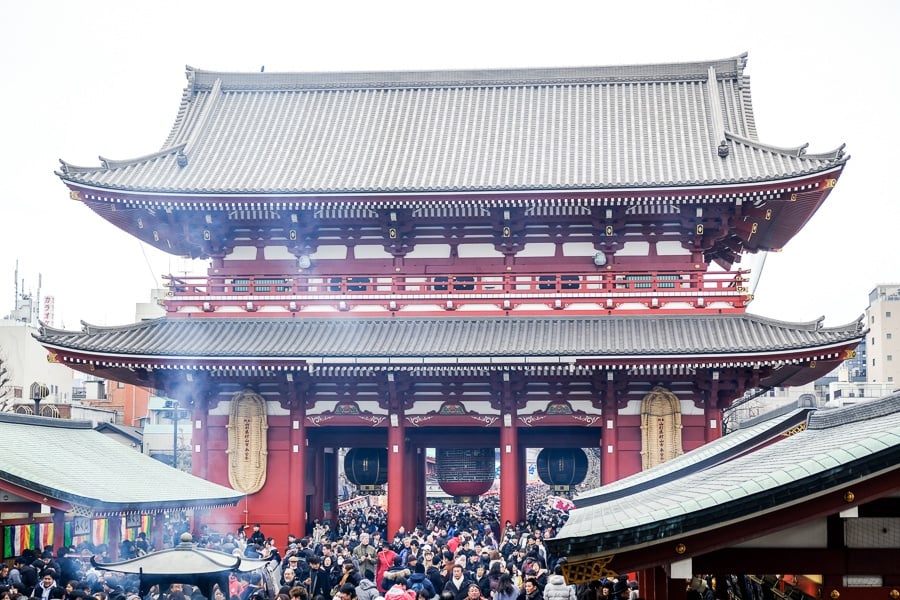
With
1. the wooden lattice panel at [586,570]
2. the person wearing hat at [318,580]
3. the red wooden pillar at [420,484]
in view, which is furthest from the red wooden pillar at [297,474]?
the wooden lattice panel at [586,570]

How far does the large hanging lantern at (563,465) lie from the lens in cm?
2917

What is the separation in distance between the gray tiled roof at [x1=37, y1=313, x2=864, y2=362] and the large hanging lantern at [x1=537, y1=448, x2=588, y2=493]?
13.2 feet

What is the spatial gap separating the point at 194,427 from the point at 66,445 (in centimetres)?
797

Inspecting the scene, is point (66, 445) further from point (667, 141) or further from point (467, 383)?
point (667, 141)

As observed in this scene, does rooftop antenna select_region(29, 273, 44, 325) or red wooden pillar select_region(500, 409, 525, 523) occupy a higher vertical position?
rooftop antenna select_region(29, 273, 44, 325)

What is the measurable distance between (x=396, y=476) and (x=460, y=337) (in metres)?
4.21

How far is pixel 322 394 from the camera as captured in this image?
2895 cm

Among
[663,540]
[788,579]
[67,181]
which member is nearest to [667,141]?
[67,181]

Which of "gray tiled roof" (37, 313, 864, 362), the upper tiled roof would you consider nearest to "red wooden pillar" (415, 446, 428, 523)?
"gray tiled roof" (37, 313, 864, 362)

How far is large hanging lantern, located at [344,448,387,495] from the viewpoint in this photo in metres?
30.6

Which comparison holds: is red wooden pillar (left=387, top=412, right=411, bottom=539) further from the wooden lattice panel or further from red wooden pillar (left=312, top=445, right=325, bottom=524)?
the wooden lattice panel

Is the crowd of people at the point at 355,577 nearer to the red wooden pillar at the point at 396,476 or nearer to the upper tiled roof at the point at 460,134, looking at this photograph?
the red wooden pillar at the point at 396,476

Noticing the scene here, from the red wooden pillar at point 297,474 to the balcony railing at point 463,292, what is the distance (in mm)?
3074

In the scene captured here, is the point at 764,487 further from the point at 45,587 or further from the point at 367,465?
the point at 367,465
